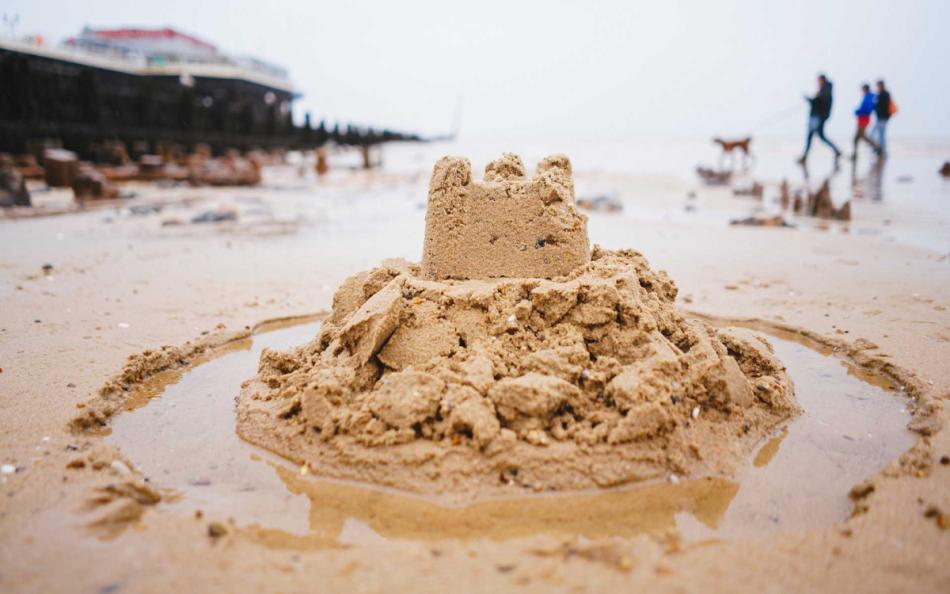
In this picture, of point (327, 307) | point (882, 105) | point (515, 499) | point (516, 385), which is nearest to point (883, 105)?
point (882, 105)

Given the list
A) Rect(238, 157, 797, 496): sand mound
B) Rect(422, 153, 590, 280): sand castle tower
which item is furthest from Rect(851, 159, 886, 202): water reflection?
Rect(238, 157, 797, 496): sand mound

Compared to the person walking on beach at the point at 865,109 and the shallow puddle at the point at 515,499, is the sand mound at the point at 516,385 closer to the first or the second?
the shallow puddle at the point at 515,499

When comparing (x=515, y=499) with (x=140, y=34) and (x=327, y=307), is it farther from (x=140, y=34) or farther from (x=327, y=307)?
(x=140, y=34)

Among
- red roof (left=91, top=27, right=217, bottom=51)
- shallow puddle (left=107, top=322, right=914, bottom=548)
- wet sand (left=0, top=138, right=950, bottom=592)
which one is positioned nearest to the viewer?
wet sand (left=0, top=138, right=950, bottom=592)

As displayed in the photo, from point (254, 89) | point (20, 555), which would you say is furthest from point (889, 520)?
point (254, 89)

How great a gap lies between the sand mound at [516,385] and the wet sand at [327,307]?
38 centimetres

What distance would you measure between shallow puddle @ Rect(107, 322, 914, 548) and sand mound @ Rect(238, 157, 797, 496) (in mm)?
81

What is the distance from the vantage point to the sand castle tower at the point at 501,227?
9.50 ft

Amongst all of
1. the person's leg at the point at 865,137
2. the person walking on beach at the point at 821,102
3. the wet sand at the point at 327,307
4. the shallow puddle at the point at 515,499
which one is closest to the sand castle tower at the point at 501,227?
the shallow puddle at the point at 515,499

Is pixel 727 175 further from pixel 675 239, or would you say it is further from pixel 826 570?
pixel 826 570

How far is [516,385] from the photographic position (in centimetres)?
215

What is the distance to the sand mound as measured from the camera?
2.05 metres

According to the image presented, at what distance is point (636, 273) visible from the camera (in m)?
3.03

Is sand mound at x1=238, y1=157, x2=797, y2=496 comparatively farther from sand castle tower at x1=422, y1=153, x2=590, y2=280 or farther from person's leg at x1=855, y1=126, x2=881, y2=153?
person's leg at x1=855, y1=126, x2=881, y2=153
